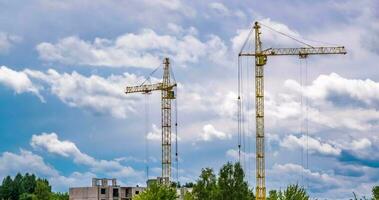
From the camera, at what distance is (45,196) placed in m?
135

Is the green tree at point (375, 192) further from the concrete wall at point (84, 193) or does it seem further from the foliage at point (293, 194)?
the concrete wall at point (84, 193)

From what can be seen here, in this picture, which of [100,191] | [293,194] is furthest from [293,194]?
[100,191]

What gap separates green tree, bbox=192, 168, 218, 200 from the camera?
94.4 meters

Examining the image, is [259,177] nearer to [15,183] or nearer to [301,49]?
[301,49]

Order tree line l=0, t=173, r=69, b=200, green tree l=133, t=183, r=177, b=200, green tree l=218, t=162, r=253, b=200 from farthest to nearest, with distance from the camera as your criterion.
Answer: tree line l=0, t=173, r=69, b=200, green tree l=218, t=162, r=253, b=200, green tree l=133, t=183, r=177, b=200

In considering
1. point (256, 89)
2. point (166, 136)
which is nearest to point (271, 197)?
point (256, 89)

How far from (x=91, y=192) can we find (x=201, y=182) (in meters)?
56.1

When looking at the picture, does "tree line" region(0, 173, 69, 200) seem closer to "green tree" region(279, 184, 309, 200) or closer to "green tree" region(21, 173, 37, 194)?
"green tree" region(21, 173, 37, 194)

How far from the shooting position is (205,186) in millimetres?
95562

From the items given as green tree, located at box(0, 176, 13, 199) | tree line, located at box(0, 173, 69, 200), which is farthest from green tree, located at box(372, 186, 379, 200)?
green tree, located at box(0, 176, 13, 199)

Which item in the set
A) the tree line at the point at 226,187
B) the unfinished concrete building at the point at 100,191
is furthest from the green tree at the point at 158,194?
the unfinished concrete building at the point at 100,191

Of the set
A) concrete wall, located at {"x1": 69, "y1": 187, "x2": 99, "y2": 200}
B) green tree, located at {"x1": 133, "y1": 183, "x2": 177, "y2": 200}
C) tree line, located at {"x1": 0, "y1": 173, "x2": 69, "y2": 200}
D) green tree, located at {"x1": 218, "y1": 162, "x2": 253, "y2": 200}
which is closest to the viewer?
green tree, located at {"x1": 133, "y1": 183, "x2": 177, "y2": 200}

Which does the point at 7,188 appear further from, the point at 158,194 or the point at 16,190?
the point at 158,194

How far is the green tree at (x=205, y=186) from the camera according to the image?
94369mm
